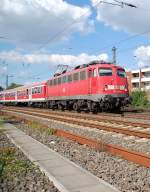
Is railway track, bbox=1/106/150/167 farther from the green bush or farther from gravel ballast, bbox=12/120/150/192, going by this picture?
the green bush

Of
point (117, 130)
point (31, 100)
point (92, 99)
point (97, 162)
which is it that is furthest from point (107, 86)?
point (31, 100)

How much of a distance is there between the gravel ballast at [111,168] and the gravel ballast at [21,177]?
3.63ft

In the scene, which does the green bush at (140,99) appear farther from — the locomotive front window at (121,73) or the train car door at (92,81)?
the train car door at (92,81)

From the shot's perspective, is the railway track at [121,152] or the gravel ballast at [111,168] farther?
the railway track at [121,152]

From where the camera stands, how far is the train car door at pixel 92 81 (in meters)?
23.7

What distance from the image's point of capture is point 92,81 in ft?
78.3

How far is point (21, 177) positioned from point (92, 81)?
17.2 m

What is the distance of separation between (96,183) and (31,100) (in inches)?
1692

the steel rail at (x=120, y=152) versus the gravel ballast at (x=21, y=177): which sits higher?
the steel rail at (x=120, y=152)

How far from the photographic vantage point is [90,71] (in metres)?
24.1

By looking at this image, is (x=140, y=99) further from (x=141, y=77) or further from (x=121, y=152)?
(x=141, y=77)

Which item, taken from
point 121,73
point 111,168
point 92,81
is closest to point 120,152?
point 111,168

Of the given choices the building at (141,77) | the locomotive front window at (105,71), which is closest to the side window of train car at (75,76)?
the locomotive front window at (105,71)

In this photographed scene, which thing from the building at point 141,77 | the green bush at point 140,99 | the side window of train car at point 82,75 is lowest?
the green bush at point 140,99
